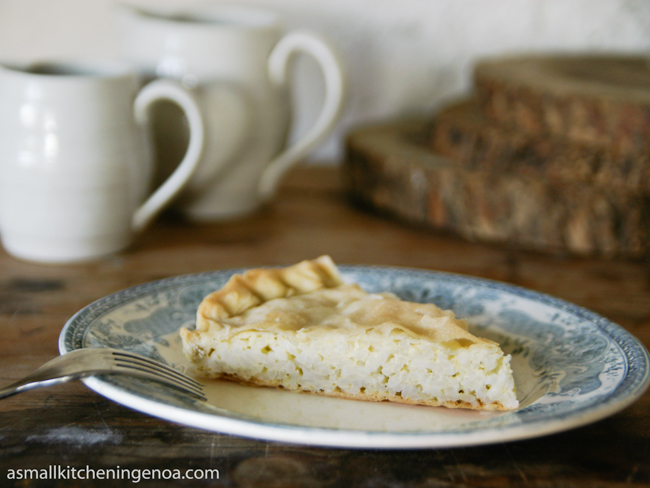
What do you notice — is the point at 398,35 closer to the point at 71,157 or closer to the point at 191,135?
the point at 191,135

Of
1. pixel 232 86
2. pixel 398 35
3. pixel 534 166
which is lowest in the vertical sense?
pixel 534 166

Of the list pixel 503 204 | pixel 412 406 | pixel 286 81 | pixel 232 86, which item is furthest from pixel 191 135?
pixel 412 406

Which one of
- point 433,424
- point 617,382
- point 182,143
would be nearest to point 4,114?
point 182,143

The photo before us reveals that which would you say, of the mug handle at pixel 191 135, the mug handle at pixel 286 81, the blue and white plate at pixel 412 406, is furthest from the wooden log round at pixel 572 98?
the mug handle at pixel 191 135

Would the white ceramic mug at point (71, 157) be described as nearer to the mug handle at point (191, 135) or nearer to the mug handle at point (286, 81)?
the mug handle at point (191, 135)

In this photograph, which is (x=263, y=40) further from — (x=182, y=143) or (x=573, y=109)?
(x=573, y=109)

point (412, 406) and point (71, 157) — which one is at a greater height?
point (71, 157)

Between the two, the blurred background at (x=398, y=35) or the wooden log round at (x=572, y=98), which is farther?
the blurred background at (x=398, y=35)
